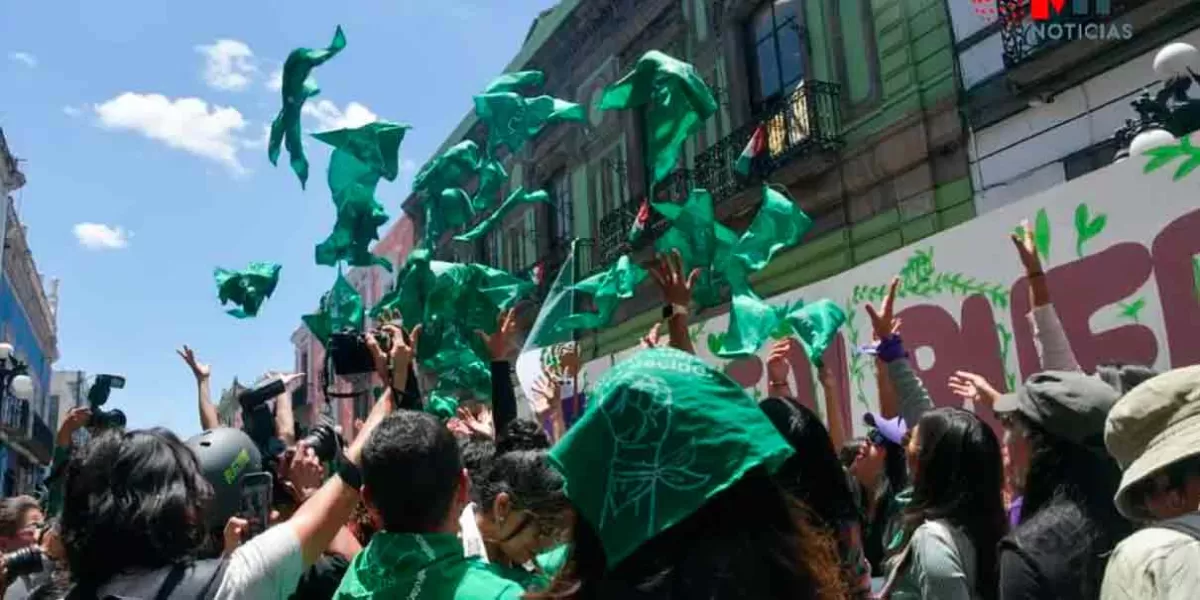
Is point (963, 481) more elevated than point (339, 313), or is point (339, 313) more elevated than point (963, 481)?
point (339, 313)

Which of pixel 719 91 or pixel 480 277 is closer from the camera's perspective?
pixel 480 277

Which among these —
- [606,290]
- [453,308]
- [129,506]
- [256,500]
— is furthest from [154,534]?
[453,308]

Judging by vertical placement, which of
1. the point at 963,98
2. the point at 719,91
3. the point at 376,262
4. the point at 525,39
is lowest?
the point at 376,262

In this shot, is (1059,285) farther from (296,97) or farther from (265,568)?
(296,97)

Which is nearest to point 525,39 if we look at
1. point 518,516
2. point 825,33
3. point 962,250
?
point 825,33

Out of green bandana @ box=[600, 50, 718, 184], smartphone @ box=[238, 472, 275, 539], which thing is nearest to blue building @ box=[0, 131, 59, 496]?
A: green bandana @ box=[600, 50, 718, 184]

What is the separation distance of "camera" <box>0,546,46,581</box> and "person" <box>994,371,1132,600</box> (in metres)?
2.65

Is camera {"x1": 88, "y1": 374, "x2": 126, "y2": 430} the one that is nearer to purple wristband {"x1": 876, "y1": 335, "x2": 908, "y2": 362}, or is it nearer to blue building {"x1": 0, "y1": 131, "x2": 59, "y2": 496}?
purple wristband {"x1": 876, "y1": 335, "x2": 908, "y2": 362}

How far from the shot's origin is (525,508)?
246cm

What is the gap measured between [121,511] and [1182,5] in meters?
9.21

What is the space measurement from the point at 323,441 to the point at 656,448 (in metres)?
1.83

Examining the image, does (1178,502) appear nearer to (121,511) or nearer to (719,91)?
(121,511)

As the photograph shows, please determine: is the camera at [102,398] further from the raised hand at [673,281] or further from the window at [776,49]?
the window at [776,49]

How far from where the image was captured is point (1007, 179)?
9.71 meters
